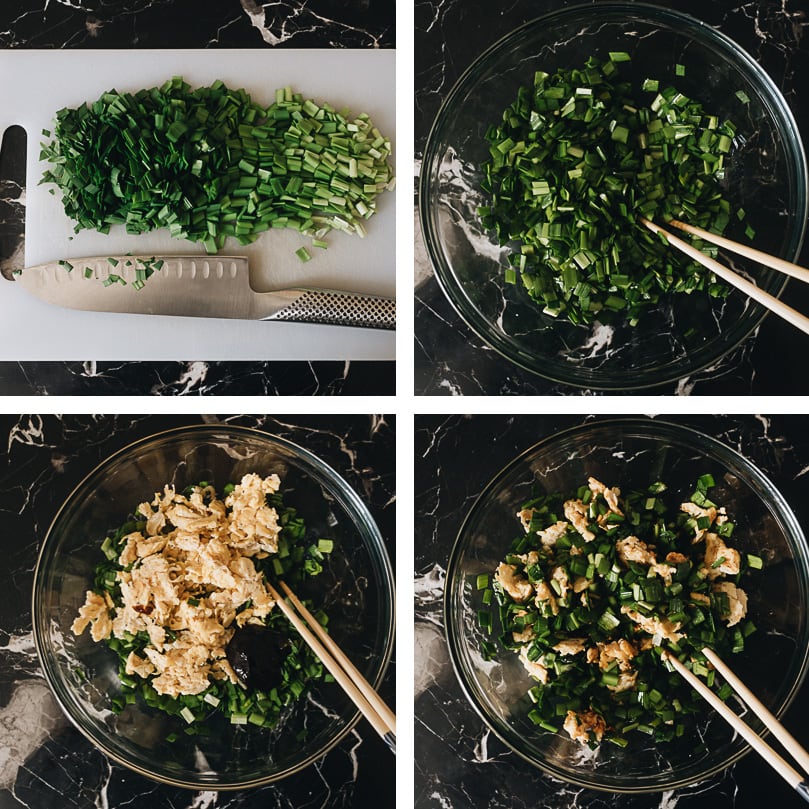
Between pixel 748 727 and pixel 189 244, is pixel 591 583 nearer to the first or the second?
pixel 748 727

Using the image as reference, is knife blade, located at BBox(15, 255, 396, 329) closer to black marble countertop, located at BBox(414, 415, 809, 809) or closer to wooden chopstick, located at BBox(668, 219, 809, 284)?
black marble countertop, located at BBox(414, 415, 809, 809)

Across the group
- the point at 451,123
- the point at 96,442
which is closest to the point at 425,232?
the point at 451,123

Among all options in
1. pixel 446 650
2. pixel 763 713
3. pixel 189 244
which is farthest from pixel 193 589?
pixel 763 713

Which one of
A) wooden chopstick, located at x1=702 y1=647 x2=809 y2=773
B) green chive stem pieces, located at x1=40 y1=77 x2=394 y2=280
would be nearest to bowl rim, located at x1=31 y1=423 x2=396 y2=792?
green chive stem pieces, located at x1=40 y1=77 x2=394 y2=280

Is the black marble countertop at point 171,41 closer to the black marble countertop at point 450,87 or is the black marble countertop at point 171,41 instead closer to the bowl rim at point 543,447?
the black marble countertop at point 450,87

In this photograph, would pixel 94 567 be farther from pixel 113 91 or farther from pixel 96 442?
pixel 113 91
